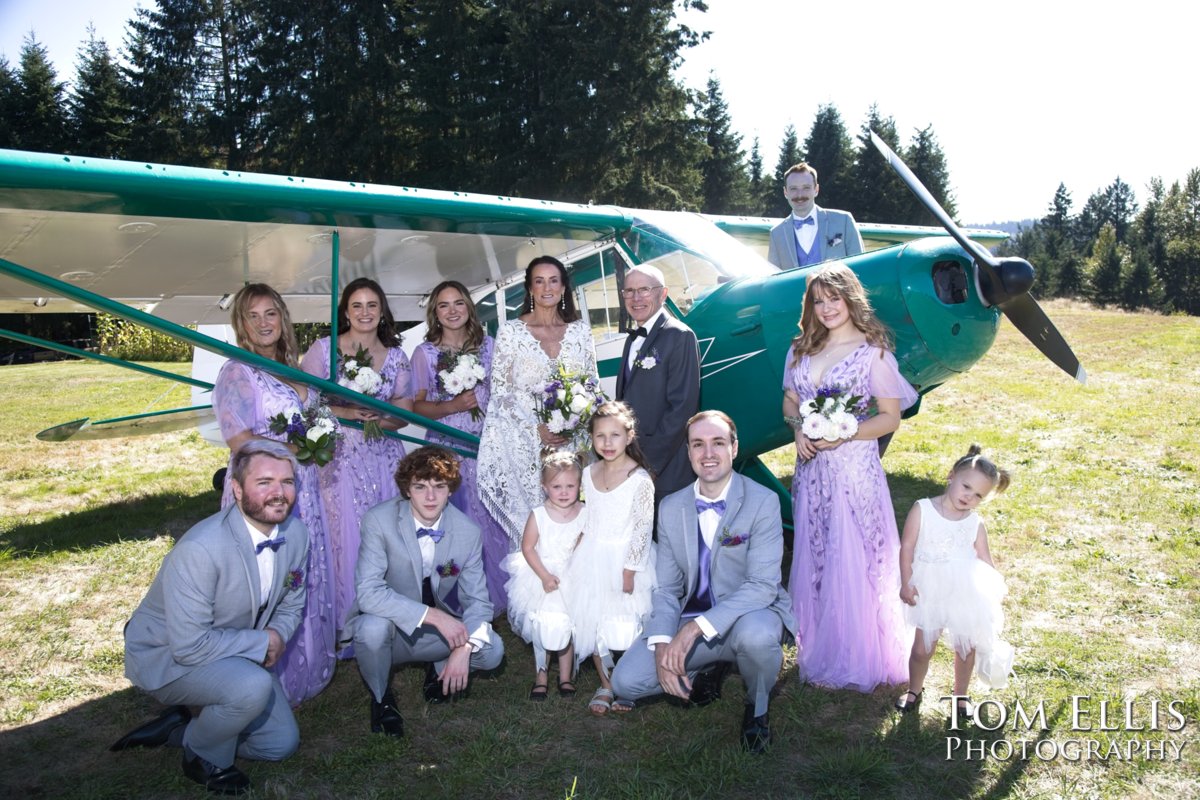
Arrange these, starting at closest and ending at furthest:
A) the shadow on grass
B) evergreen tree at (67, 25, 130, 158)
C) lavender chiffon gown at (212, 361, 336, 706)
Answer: lavender chiffon gown at (212, 361, 336, 706) < the shadow on grass < evergreen tree at (67, 25, 130, 158)

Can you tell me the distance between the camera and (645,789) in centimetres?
310

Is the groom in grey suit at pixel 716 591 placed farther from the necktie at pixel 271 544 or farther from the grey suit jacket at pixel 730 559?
the necktie at pixel 271 544

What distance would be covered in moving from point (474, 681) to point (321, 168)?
25018 millimetres

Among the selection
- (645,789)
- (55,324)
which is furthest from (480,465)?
(55,324)

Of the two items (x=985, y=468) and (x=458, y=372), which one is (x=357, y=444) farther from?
(x=985, y=468)

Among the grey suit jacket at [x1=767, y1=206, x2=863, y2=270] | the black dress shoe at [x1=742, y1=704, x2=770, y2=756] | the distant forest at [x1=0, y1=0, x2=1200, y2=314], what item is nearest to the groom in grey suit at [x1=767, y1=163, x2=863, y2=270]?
the grey suit jacket at [x1=767, y1=206, x2=863, y2=270]

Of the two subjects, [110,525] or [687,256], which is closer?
[687,256]

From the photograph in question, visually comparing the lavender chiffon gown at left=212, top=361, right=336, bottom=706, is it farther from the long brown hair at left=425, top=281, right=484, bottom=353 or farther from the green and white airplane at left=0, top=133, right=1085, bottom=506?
the long brown hair at left=425, top=281, right=484, bottom=353

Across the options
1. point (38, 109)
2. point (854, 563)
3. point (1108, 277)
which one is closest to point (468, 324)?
point (854, 563)

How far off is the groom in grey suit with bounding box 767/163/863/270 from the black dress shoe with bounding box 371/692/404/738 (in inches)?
157

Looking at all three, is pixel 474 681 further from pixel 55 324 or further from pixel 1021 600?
pixel 55 324

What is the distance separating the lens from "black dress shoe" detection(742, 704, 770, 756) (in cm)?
335

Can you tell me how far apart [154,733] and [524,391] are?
7.50ft

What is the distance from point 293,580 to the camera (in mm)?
3512
